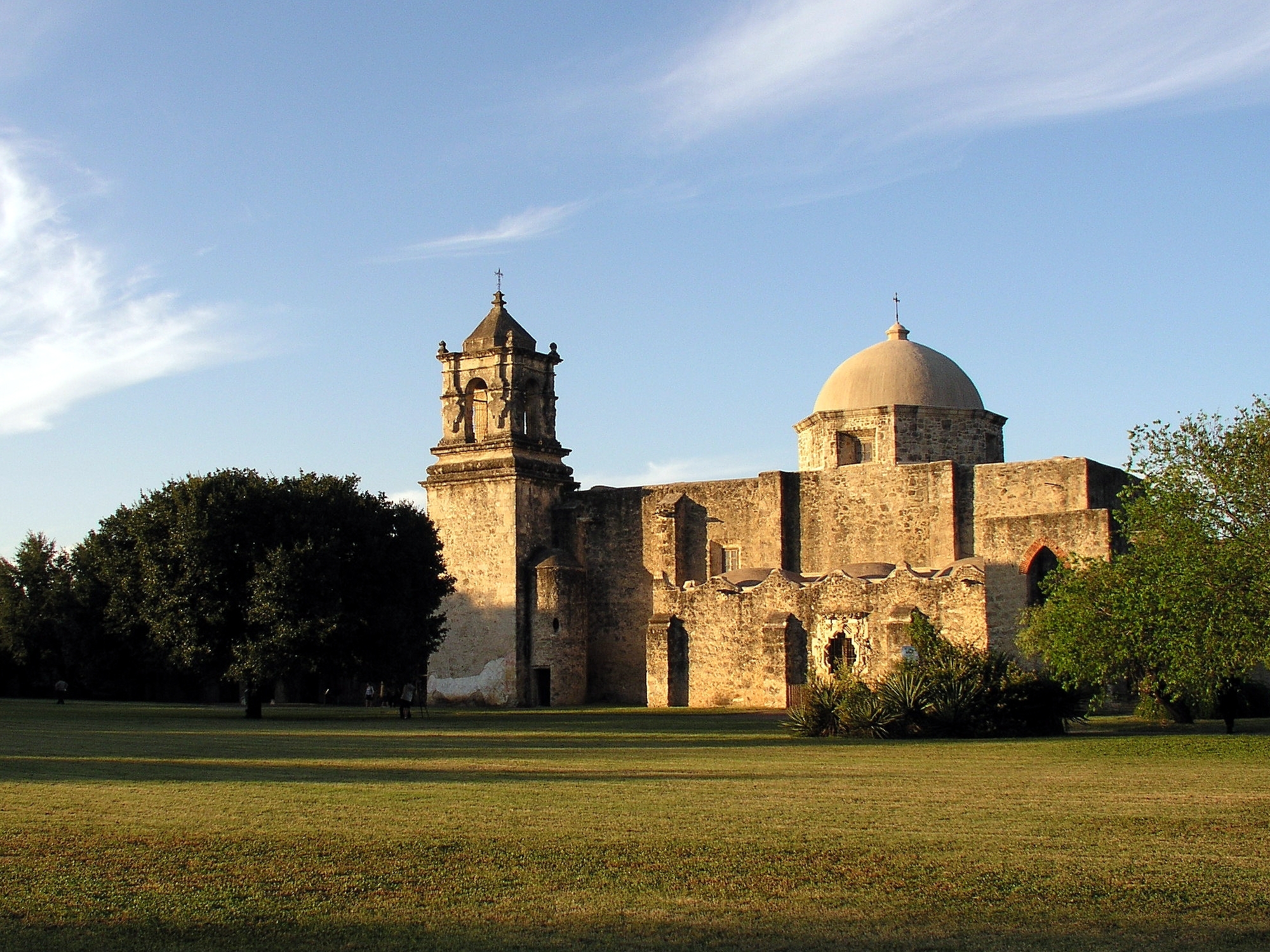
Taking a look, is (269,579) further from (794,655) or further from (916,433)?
(916,433)

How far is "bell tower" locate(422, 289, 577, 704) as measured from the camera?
3850 centimetres

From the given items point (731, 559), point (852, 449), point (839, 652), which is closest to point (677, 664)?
point (731, 559)

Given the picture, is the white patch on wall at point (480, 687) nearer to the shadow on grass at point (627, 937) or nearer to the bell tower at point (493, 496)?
the bell tower at point (493, 496)

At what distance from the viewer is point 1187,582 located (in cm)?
1912

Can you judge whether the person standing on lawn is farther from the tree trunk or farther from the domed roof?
the domed roof

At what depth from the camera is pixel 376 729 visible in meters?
23.1

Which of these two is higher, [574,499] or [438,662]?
[574,499]

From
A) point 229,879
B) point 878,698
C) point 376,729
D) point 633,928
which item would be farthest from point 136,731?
point 633,928

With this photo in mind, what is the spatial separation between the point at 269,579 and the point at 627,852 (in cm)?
1994

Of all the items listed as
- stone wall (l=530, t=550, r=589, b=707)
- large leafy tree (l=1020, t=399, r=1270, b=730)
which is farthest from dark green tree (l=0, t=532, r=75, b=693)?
large leafy tree (l=1020, t=399, r=1270, b=730)

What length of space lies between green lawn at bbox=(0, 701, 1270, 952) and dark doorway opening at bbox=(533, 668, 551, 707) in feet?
72.4

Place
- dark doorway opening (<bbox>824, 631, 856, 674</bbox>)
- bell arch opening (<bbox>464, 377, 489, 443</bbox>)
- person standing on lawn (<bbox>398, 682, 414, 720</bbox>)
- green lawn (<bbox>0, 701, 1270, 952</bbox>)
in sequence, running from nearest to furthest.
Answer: green lawn (<bbox>0, 701, 1270, 952</bbox>), person standing on lawn (<bbox>398, 682, 414, 720</bbox>), dark doorway opening (<bbox>824, 631, 856, 674</bbox>), bell arch opening (<bbox>464, 377, 489, 443</bbox>)

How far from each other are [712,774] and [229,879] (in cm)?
702

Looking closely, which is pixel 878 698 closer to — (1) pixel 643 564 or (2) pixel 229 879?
(2) pixel 229 879
